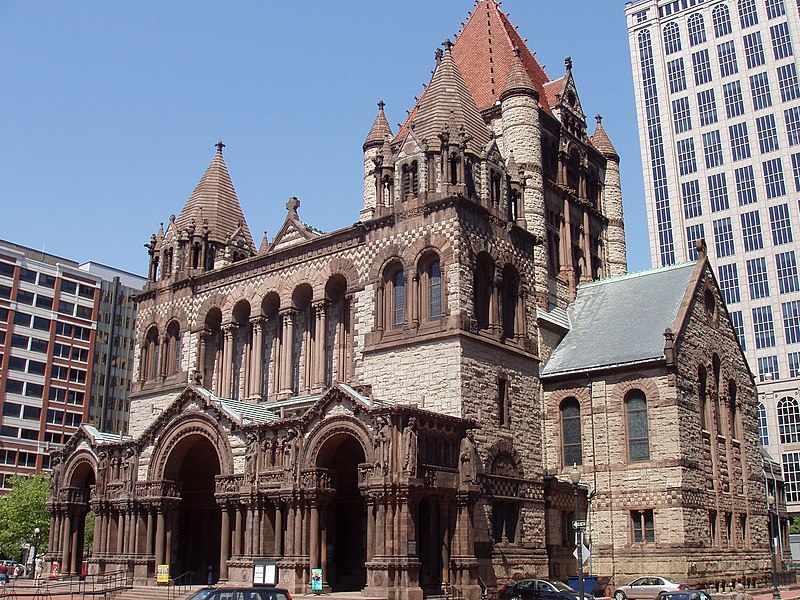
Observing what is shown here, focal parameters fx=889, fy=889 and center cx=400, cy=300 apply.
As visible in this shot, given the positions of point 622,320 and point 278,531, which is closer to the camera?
point 278,531

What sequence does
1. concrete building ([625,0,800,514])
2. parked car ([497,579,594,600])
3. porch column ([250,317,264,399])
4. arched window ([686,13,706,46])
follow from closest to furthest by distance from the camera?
parked car ([497,579,594,600]) < porch column ([250,317,264,399]) < concrete building ([625,0,800,514]) < arched window ([686,13,706,46])

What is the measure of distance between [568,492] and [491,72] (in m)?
29.9

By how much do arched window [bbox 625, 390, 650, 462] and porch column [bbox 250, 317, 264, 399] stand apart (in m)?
17.9

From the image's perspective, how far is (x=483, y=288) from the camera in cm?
3947

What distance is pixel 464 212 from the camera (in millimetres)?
38281

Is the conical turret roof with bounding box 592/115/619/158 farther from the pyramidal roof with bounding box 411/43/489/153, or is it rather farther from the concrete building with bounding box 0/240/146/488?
the concrete building with bounding box 0/240/146/488

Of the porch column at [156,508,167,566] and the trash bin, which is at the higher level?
the porch column at [156,508,167,566]

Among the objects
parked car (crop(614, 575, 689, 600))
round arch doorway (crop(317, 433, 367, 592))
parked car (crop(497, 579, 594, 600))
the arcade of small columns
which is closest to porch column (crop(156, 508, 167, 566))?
round arch doorway (crop(317, 433, 367, 592))

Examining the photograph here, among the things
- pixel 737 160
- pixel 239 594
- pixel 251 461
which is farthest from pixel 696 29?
pixel 239 594

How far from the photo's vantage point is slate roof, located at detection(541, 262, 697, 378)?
4125 centimetres

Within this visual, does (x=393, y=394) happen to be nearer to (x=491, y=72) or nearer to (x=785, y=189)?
(x=491, y=72)

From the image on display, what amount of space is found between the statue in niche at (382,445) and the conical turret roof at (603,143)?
35.0m

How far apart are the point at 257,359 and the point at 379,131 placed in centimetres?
2011

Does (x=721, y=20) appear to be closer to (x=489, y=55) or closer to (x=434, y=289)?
(x=489, y=55)
